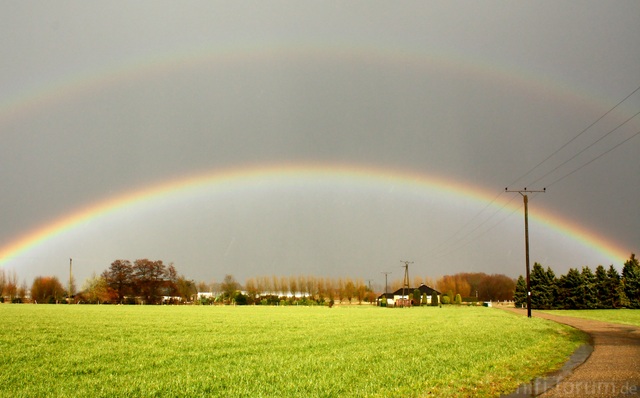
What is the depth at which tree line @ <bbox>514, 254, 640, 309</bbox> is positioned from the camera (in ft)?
355

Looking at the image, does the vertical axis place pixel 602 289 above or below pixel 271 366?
below

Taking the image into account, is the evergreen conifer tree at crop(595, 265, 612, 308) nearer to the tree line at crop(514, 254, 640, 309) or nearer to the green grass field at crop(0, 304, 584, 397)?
the tree line at crop(514, 254, 640, 309)

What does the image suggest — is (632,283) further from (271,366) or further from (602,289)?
(271,366)

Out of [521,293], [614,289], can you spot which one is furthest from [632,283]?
[521,293]

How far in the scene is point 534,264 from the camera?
11812 centimetres

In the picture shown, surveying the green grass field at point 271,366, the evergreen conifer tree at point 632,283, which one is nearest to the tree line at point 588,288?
the evergreen conifer tree at point 632,283

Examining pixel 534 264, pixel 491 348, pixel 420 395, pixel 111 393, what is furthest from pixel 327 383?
pixel 534 264

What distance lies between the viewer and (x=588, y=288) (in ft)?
358

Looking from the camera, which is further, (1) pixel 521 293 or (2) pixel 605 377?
(1) pixel 521 293

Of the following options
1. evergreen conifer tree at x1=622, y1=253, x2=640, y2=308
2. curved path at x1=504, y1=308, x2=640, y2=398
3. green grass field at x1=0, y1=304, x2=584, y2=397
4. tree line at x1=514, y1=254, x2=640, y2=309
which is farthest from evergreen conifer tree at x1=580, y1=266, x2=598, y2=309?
curved path at x1=504, y1=308, x2=640, y2=398

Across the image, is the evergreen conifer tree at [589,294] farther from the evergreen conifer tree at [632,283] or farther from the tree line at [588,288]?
the evergreen conifer tree at [632,283]

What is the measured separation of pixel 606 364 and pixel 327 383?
31.1 feet

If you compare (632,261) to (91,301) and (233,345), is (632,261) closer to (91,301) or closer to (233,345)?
(233,345)

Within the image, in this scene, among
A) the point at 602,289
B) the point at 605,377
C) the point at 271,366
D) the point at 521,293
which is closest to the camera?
the point at 605,377
